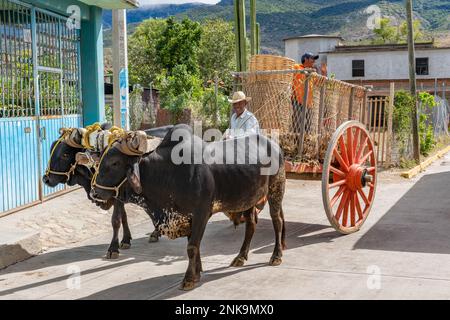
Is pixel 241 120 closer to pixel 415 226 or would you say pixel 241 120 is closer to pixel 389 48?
pixel 415 226

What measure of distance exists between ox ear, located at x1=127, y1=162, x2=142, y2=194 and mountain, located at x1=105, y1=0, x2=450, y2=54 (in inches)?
3753

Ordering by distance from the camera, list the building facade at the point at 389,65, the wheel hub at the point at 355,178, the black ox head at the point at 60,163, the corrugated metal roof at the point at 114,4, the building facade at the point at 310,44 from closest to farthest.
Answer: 1. the black ox head at the point at 60,163
2. the wheel hub at the point at 355,178
3. the corrugated metal roof at the point at 114,4
4. the building facade at the point at 389,65
5. the building facade at the point at 310,44

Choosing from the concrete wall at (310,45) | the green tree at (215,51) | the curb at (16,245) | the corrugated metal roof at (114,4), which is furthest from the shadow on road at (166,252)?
the concrete wall at (310,45)

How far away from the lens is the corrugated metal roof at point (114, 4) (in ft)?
33.2

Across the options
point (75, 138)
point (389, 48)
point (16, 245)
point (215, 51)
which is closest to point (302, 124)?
point (75, 138)

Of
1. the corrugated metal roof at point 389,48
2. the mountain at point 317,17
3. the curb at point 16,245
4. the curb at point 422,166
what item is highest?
the mountain at point 317,17

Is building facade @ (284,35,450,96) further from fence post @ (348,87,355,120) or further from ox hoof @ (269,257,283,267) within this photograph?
ox hoof @ (269,257,283,267)

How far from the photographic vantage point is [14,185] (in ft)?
27.8

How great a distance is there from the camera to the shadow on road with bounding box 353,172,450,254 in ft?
22.7

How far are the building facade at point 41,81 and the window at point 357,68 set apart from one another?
30.4 m

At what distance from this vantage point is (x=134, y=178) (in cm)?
504

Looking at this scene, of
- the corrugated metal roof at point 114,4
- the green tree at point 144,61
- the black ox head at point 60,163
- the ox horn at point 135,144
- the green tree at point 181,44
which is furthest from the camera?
the green tree at point 144,61

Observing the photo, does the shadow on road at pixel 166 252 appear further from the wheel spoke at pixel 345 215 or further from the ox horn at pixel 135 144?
the ox horn at pixel 135 144

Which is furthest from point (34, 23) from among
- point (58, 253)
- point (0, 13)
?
point (58, 253)
